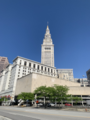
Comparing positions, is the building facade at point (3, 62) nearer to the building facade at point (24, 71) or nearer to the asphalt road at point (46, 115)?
the building facade at point (24, 71)

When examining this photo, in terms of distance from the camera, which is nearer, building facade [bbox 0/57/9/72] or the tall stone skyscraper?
the tall stone skyscraper

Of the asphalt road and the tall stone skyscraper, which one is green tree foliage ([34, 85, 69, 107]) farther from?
the tall stone skyscraper

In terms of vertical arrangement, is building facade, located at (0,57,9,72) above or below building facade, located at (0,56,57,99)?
above

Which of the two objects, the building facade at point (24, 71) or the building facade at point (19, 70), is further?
the building facade at point (19, 70)

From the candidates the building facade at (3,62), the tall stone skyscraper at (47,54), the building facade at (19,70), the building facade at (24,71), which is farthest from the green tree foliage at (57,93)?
the building facade at (3,62)

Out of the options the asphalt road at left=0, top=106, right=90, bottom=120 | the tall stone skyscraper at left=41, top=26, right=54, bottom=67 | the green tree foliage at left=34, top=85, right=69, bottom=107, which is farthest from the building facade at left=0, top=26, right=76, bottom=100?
the asphalt road at left=0, top=106, right=90, bottom=120

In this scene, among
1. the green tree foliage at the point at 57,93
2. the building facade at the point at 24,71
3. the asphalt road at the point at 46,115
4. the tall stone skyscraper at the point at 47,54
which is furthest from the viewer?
the tall stone skyscraper at the point at 47,54

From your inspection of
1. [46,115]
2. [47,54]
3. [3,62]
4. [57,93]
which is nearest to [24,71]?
[47,54]

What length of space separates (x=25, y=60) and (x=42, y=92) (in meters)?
66.4

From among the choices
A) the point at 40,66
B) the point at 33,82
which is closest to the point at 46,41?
the point at 40,66

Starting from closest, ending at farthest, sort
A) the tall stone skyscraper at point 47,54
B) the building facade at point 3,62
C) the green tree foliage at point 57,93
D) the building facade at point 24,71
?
the green tree foliage at point 57,93 < the building facade at point 24,71 < the tall stone skyscraper at point 47,54 < the building facade at point 3,62

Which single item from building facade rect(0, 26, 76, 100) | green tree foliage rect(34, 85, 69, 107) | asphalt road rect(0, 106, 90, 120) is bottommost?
asphalt road rect(0, 106, 90, 120)

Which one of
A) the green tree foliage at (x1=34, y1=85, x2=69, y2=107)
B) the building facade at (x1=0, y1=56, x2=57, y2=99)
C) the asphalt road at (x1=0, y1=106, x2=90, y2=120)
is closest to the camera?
the asphalt road at (x1=0, y1=106, x2=90, y2=120)

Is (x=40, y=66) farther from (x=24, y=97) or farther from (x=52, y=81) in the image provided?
(x=24, y=97)
